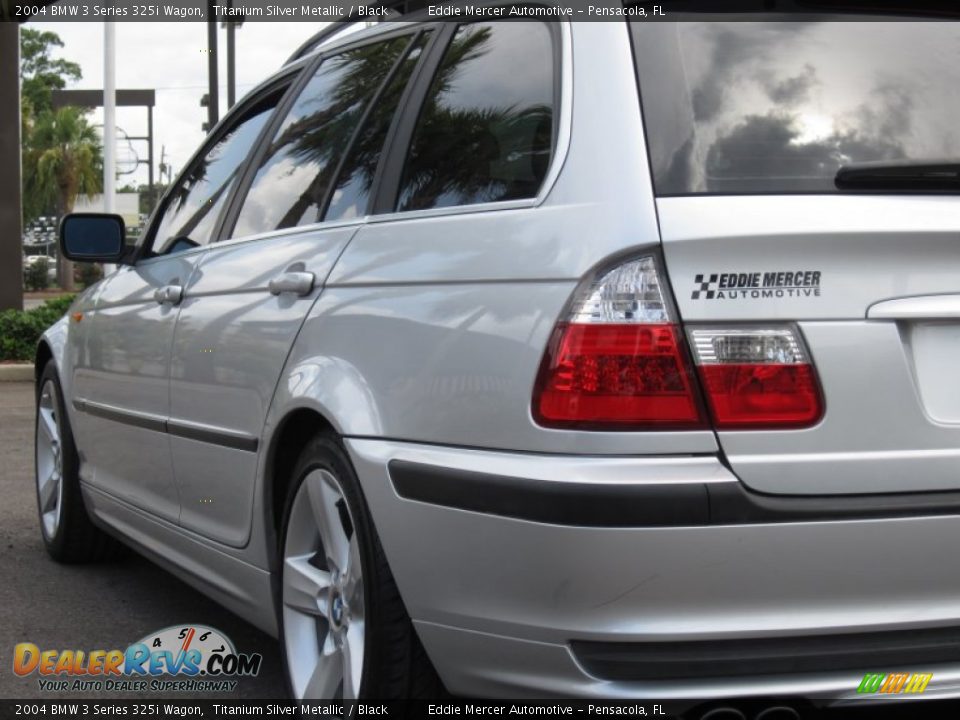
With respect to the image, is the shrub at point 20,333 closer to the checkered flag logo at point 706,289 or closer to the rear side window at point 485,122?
the rear side window at point 485,122

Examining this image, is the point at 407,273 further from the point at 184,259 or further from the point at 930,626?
the point at 184,259

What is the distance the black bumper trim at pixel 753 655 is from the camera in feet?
7.74

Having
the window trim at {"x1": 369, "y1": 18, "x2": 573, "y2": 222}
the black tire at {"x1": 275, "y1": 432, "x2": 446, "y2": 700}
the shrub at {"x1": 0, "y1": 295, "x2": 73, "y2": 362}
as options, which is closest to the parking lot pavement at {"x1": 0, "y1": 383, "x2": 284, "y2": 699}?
the black tire at {"x1": 275, "y1": 432, "x2": 446, "y2": 700}

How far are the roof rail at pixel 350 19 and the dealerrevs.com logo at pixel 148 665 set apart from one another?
186cm

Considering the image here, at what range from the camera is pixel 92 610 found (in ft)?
15.3

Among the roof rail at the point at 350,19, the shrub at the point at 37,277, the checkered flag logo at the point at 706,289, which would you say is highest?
the roof rail at the point at 350,19

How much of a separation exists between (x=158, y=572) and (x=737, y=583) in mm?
3489

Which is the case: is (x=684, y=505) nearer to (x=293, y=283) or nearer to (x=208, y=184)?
(x=293, y=283)

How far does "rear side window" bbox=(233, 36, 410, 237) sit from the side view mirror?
1.09 metres

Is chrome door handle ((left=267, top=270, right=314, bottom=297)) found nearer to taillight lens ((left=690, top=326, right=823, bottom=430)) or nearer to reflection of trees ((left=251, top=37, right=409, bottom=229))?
reflection of trees ((left=251, top=37, right=409, bottom=229))

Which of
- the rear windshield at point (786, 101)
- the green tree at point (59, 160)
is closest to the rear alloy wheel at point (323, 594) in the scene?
the rear windshield at point (786, 101)

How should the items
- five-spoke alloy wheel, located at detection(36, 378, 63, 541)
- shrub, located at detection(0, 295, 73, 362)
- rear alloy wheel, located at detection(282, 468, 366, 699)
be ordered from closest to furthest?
rear alloy wheel, located at detection(282, 468, 366, 699) → five-spoke alloy wheel, located at detection(36, 378, 63, 541) → shrub, located at detection(0, 295, 73, 362)

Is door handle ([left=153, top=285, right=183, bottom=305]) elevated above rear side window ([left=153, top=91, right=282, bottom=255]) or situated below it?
below

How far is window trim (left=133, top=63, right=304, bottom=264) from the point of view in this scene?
4113 millimetres
